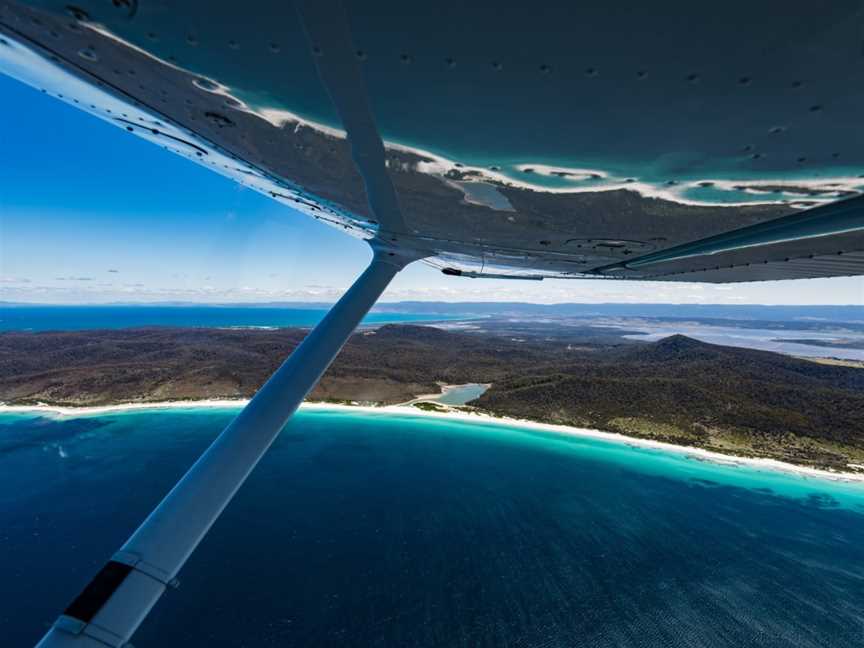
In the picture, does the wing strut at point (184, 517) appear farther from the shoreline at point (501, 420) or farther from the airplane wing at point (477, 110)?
the shoreline at point (501, 420)

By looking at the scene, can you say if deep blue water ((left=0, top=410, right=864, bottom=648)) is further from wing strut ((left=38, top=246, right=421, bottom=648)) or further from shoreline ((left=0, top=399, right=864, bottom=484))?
wing strut ((left=38, top=246, right=421, bottom=648))

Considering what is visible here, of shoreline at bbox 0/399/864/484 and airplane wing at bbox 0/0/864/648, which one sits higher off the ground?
airplane wing at bbox 0/0/864/648

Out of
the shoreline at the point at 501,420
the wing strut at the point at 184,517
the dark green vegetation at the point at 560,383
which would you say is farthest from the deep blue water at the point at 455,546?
the wing strut at the point at 184,517

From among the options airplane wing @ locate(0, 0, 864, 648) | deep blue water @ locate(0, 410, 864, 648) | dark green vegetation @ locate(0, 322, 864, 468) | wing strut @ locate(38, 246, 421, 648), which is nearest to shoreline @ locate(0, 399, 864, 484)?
dark green vegetation @ locate(0, 322, 864, 468)

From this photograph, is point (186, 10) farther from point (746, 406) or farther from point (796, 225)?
point (746, 406)

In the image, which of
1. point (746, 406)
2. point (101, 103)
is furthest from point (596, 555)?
point (746, 406)

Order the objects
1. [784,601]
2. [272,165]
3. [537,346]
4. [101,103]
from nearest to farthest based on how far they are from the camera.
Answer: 1. [101,103]
2. [272,165]
3. [784,601]
4. [537,346]
